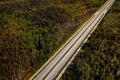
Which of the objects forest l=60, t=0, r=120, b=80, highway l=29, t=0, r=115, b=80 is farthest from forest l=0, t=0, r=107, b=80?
forest l=60, t=0, r=120, b=80

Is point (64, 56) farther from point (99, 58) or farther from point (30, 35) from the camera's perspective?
point (30, 35)

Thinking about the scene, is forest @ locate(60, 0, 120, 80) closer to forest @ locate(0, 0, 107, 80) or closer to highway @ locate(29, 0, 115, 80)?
highway @ locate(29, 0, 115, 80)

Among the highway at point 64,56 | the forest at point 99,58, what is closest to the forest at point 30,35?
the highway at point 64,56

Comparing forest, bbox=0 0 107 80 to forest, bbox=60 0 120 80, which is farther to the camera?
forest, bbox=0 0 107 80

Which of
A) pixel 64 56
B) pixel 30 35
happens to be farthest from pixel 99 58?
pixel 30 35

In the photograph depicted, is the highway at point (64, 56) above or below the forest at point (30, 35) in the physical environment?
below

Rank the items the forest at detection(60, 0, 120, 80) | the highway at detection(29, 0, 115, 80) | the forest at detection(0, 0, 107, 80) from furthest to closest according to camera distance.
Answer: the forest at detection(0, 0, 107, 80), the highway at detection(29, 0, 115, 80), the forest at detection(60, 0, 120, 80)

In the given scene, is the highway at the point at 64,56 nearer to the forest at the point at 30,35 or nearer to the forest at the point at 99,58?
the forest at the point at 30,35
